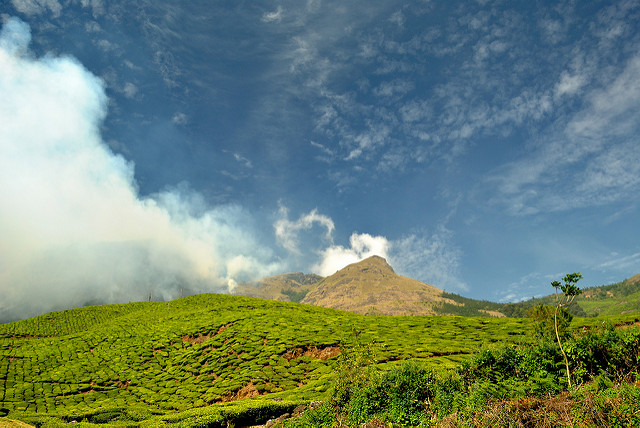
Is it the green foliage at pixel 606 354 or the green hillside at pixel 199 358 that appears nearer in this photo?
the green foliage at pixel 606 354

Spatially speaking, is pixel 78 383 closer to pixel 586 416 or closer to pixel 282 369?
pixel 282 369

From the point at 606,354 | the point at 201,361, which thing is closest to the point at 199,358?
the point at 201,361

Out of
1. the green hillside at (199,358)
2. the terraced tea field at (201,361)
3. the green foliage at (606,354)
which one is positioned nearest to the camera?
the green foliage at (606,354)

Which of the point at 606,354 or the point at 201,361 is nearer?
the point at 606,354

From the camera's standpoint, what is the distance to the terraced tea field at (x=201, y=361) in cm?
3478

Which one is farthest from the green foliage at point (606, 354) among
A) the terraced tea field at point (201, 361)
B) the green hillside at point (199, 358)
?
the terraced tea field at point (201, 361)

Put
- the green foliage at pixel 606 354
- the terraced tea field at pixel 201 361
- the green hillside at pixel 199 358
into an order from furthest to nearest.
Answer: the green hillside at pixel 199 358
the terraced tea field at pixel 201 361
the green foliage at pixel 606 354

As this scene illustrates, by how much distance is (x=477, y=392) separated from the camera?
15.0 m

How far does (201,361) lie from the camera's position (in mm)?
52031

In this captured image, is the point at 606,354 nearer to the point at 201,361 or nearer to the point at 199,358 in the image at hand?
the point at 201,361

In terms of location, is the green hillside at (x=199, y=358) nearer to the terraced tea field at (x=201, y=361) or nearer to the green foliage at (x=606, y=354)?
the terraced tea field at (x=201, y=361)

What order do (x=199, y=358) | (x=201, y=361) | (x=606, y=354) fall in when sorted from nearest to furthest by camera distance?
(x=606, y=354) < (x=201, y=361) < (x=199, y=358)

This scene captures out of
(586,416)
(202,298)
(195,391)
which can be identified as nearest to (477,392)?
(586,416)

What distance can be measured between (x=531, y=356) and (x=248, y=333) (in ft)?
169
